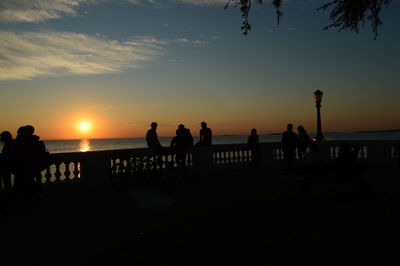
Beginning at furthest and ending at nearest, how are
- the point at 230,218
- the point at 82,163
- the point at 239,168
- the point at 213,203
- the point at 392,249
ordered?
the point at 239,168 → the point at 82,163 → the point at 213,203 → the point at 230,218 → the point at 392,249

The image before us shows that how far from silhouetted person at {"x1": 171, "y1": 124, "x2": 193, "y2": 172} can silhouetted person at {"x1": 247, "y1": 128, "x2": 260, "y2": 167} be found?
3628 mm

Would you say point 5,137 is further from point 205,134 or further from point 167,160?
point 205,134

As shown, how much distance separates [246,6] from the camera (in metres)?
8.31

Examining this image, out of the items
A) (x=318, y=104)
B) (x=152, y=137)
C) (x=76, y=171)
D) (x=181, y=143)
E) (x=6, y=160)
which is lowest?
(x=76, y=171)

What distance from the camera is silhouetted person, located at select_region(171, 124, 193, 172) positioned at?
1450 cm

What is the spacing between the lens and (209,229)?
6559 mm

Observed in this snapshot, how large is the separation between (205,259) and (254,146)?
42.0 ft

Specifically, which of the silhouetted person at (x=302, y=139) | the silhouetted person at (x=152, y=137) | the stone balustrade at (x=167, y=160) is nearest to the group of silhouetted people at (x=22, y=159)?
the stone balustrade at (x=167, y=160)

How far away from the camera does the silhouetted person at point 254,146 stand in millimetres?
17438

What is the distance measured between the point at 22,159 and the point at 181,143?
6518 mm

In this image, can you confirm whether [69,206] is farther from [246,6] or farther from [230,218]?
[246,6]

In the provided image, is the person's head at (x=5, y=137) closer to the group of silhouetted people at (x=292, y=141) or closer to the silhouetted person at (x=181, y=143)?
the silhouetted person at (x=181, y=143)

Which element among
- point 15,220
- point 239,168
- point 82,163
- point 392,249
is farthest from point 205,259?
point 239,168

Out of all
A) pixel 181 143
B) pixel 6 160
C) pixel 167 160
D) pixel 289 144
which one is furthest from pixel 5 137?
pixel 289 144
